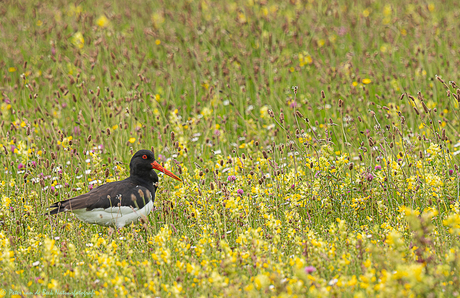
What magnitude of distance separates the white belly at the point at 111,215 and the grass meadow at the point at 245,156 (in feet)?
0.40

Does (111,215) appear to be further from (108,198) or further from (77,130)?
(77,130)

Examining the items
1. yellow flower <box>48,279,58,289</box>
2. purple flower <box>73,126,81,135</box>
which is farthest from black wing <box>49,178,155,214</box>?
purple flower <box>73,126,81,135</box>

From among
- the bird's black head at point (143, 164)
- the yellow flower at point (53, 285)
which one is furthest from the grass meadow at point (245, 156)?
the bird's black head at point (143, 164)

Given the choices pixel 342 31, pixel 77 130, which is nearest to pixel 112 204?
pixel 77 130

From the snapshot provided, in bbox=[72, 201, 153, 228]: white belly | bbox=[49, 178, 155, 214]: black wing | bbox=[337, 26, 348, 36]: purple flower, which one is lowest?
bbox=[72, 201, 153, 228]: white belly

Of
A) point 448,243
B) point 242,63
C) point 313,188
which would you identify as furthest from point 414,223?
point 242,63

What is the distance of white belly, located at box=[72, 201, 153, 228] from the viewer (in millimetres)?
4688

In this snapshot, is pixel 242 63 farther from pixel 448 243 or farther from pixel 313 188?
pixel 448 243

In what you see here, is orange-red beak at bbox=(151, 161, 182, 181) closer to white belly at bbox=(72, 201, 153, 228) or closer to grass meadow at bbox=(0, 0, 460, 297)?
grass meadow at bbox=(0, 0, 460, 297)

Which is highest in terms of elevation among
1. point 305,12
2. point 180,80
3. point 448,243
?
point 305,12

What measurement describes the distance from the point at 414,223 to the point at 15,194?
4.18 metres

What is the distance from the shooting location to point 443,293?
9.52 ft

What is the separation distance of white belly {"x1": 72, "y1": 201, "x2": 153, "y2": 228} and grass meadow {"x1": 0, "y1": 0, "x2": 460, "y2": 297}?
0.12 meters

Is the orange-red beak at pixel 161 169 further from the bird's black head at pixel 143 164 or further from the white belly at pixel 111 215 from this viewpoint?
the white belly at pixel 111 215
